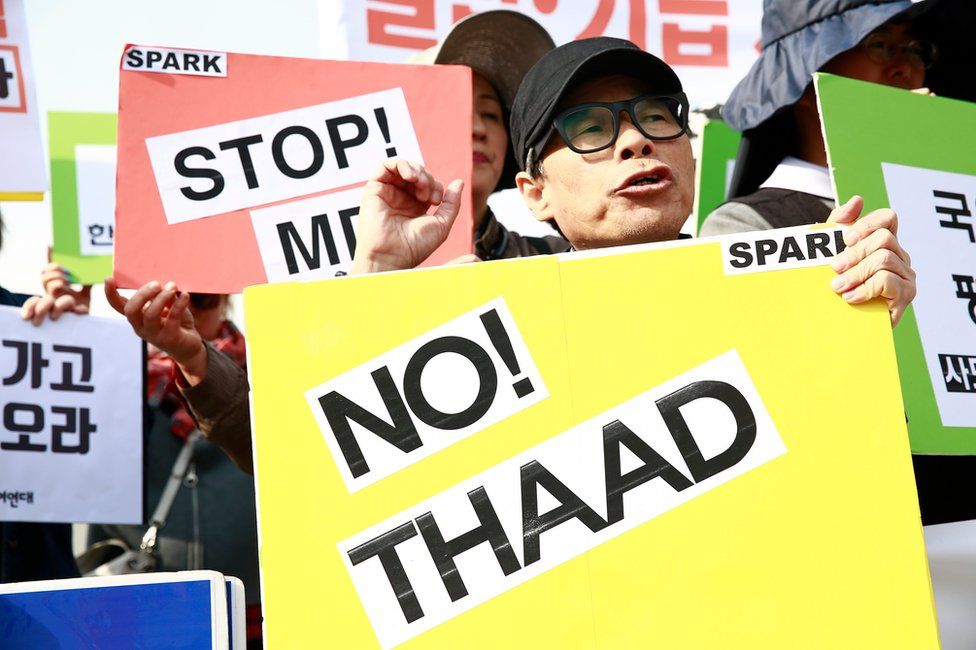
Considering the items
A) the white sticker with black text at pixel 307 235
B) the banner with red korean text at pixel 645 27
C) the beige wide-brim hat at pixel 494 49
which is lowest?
the white sticker with black text at pixel 307 235

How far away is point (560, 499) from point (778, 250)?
0.46 meters

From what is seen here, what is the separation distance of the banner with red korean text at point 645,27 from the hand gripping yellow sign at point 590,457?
2.48m

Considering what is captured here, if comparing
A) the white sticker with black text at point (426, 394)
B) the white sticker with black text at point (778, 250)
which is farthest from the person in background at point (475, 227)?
the white sticker with black text at point (778, 250)

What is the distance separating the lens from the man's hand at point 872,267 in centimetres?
159

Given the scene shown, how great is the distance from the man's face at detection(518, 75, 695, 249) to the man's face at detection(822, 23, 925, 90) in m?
0.87

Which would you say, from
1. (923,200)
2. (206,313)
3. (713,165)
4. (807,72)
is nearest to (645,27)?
(713,165)

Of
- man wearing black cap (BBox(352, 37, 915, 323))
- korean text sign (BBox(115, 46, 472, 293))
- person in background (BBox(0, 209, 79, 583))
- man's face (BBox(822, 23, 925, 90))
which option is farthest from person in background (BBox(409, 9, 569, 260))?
person in background (BBox(0, 209, 79, 583))

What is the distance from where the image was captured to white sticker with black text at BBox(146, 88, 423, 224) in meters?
2.80

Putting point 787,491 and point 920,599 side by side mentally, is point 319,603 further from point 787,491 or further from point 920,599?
point 920,599

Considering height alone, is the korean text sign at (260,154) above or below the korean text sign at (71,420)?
above

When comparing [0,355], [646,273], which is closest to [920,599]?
[646,273]

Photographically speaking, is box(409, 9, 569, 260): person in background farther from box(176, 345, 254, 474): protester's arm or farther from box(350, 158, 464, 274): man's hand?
box(350, 158, 464, 274): man's hand

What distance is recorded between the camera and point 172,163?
282cm

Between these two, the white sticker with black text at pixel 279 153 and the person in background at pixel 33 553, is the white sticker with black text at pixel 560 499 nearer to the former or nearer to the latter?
the white sticker with black text at pixel 279 153
